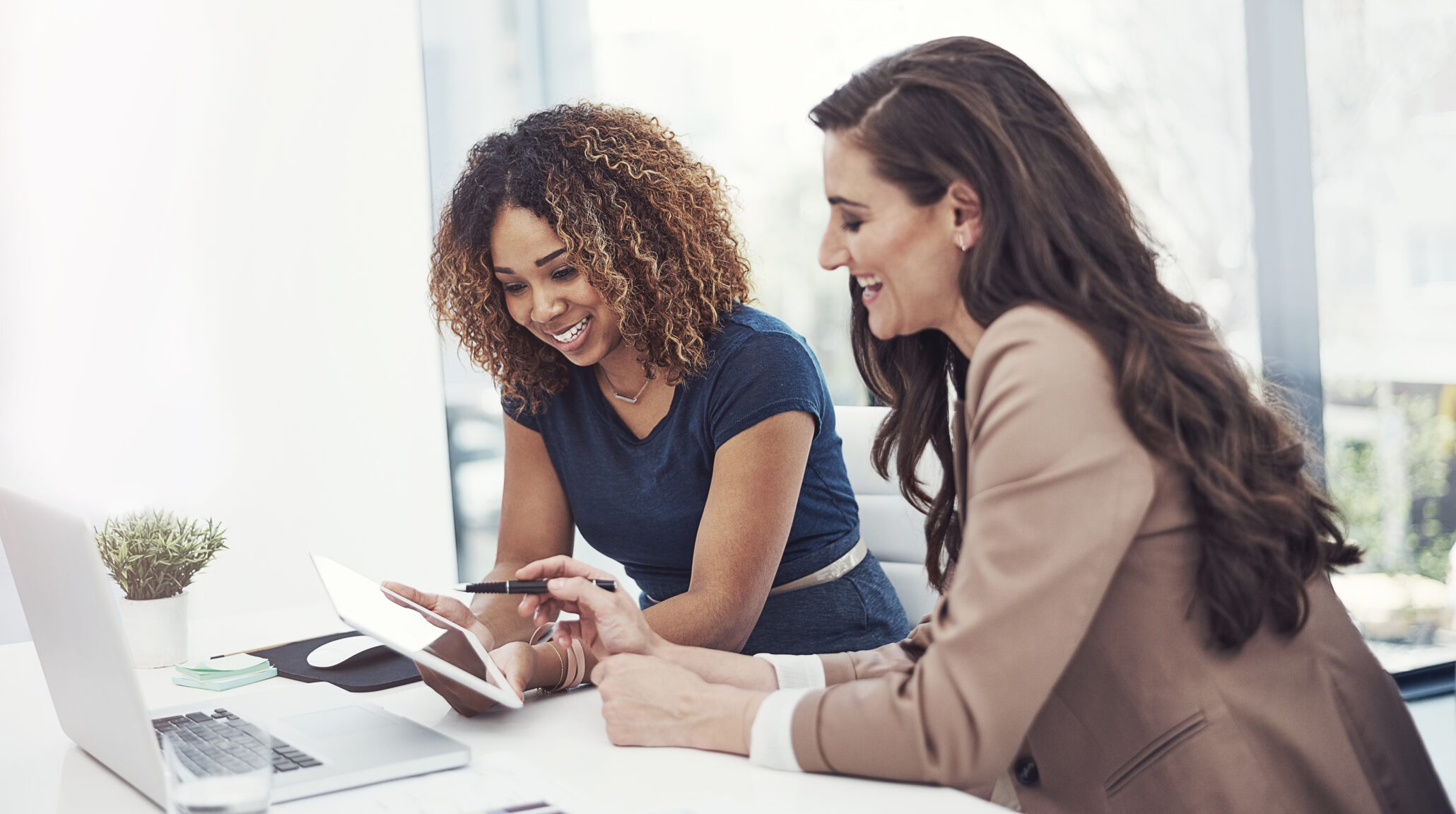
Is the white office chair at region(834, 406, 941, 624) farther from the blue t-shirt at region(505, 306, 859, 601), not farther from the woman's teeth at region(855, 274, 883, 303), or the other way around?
the woman's teeth at region(855, 274, 883, 303)

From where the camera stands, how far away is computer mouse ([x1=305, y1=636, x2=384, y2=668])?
1.42 meters

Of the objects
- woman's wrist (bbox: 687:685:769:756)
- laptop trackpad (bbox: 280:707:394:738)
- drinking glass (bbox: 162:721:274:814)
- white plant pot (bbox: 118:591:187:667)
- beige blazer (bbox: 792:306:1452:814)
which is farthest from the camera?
white plant pot (bbox: 118:591:187:667)

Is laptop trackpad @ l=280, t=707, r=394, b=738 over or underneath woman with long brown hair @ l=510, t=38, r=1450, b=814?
underneath

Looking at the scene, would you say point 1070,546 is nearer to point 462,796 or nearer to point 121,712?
point 462,796

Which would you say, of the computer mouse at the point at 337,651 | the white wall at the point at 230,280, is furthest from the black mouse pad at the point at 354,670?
the white wall at the point at 230,280

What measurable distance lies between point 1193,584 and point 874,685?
27 cm

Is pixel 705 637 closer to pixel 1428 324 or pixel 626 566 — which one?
pixel 626 566

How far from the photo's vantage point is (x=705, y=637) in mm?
1486

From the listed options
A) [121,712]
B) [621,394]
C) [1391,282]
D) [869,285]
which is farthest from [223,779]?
[1391,282]

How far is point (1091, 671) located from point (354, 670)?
84 centimetres

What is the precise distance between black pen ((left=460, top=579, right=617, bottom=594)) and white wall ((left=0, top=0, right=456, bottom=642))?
2040mm

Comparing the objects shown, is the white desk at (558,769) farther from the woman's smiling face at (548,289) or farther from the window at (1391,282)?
the window at (1391,282)

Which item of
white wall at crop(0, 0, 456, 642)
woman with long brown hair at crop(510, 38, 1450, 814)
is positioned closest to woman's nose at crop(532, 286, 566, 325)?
woman with long brown hair at crop(510, 38, 1450, 814)

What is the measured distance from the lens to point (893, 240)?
43.3 inches
